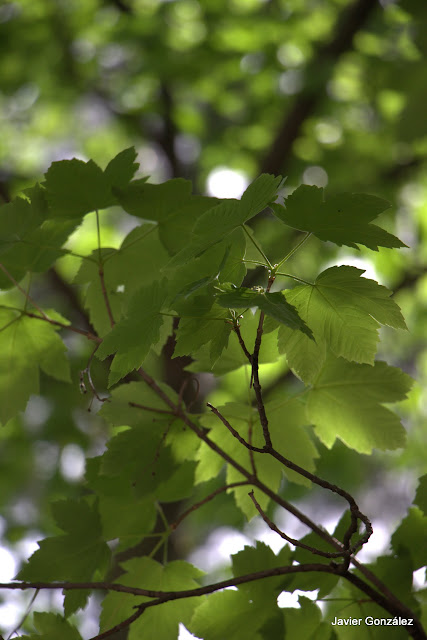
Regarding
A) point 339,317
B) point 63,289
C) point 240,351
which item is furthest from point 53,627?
point 63,289

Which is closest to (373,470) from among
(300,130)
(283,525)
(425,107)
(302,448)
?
(283,525)

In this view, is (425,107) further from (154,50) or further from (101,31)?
(101,31)

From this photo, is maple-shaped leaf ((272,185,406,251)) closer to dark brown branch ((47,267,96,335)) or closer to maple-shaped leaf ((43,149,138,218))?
maple-shaped leaf ((43,149,138,218))

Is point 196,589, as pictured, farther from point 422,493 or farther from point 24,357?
point 24,357

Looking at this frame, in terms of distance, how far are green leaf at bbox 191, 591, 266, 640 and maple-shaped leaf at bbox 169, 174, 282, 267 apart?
555mm

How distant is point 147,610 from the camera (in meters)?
0.89

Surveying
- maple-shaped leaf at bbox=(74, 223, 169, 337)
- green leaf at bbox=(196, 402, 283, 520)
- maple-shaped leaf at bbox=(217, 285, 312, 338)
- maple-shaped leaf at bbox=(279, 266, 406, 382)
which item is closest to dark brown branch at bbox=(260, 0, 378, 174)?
maple-shaped leaf at bbox=(74, 223, 169, 337)

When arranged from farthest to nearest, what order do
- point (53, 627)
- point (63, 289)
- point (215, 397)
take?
point (63, 289) → point (215, 397) → point (53, 627)

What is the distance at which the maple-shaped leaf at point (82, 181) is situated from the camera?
0.85m

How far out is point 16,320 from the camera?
1021 millimetres

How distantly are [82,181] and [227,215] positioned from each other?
0.30 m

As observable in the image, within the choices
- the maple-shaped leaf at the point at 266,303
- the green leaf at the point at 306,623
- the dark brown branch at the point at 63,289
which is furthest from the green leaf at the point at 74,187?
the dark brown branch at the point at 63,289

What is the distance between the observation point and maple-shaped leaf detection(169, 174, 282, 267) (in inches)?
26.3

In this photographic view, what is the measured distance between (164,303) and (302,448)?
0.39 metres
